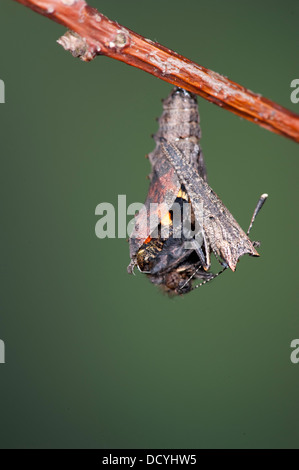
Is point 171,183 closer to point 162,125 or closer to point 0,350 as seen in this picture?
point 162,125

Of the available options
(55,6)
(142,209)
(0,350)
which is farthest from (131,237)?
(0,350)

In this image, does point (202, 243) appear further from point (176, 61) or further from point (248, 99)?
point (176, 61)

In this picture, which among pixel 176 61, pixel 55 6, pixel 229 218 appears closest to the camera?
pixel 55 6

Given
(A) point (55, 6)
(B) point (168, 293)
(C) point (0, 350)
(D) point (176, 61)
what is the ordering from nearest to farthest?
(A) point (55, 6) < (D) point (176, 61) < (B) point (168, 293) < (C) point (0, 350)

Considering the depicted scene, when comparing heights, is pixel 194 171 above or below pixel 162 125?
below

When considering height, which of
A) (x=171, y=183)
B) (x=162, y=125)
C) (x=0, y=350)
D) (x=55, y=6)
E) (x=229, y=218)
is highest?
(x=162, y=125)

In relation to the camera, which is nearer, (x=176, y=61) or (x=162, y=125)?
(x=176, y=61)

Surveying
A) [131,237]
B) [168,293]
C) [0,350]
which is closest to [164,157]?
[131,237]
